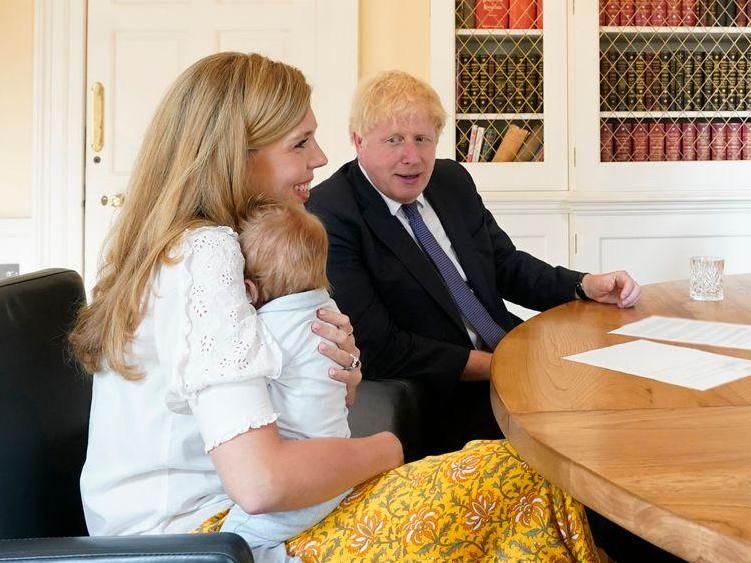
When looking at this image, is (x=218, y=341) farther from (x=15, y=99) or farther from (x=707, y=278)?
(x=15, y=99)

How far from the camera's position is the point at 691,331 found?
4.82 feet

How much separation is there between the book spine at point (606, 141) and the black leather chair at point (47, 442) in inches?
99.2

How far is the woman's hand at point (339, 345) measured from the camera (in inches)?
41.8

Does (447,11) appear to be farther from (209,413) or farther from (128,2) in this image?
(209,413)

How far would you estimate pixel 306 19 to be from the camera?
3523 mm

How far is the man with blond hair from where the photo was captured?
1841mm

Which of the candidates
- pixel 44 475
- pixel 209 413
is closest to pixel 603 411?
pixel 209 413

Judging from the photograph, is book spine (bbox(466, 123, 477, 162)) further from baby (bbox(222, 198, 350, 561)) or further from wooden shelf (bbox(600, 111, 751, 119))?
baby (bbox(222, 198, 350, 561))

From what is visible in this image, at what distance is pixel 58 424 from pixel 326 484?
0.41 meters

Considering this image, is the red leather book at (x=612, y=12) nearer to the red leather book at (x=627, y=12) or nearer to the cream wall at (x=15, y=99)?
the red leather book at (x=627, y=12)

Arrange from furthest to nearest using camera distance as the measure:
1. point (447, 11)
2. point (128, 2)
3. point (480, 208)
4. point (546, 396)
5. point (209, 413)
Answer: point (128, 2) → point (447, 11) → point (480, 208) → point (546, 396) → point (209, 413)

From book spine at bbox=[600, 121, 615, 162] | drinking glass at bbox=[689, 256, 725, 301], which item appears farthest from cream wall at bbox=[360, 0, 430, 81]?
drinking glass at bbox=[689, 256, 725, 301]

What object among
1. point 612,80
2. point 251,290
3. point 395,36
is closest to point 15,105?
point 395,36

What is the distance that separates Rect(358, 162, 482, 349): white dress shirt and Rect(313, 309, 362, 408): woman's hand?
3.02 ft
